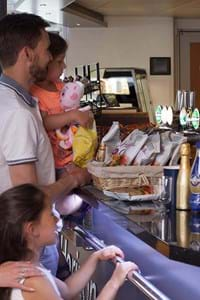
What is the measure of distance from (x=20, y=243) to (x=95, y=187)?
0.77 meters

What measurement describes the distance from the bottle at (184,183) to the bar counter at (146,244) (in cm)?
3

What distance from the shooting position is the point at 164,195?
198cm

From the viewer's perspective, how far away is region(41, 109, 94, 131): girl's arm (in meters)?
2.37

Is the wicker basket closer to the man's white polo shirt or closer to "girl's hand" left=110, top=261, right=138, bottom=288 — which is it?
the man's white polo shirt

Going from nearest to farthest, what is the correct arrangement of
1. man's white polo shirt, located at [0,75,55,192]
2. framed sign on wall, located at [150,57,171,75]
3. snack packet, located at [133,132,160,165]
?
man's white polo shirt, located at [0,75,55,192] < snack packet, located at [133,132,160,165] < framed sign on wall, located at [150,57,171,75]

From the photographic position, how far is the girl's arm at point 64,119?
93.1 inches

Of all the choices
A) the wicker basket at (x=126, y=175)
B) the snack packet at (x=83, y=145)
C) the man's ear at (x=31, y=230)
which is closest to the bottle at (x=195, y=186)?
the wicker basket at (x=126, y=175)

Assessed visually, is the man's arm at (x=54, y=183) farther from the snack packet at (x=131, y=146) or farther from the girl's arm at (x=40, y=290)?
the girl's arm at (x=40, y=290)

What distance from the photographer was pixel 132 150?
2.23 meters

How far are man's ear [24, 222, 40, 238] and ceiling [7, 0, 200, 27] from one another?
5.37 metres

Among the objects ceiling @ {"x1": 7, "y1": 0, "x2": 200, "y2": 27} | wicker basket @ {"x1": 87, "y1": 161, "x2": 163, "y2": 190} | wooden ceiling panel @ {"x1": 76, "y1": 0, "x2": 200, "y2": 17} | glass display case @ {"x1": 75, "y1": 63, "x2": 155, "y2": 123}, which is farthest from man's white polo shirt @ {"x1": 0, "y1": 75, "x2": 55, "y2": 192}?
wooden ceiling panel @ {"x1": 76, "y1": 0, "x2": 200, "y2": 17}

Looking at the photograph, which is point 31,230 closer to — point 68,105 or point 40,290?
point 40,290

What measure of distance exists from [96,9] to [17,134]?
Result: 21.2ft

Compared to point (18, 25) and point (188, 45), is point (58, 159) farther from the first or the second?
point (188, 45)
